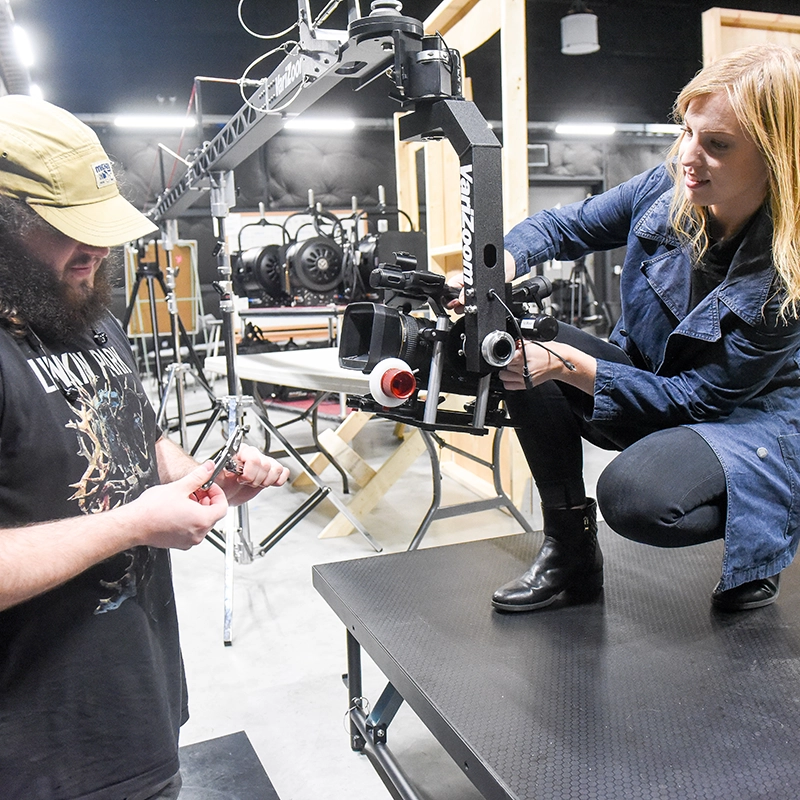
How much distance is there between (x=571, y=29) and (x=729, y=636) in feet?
23.8

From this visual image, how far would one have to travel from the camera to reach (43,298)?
948 mm

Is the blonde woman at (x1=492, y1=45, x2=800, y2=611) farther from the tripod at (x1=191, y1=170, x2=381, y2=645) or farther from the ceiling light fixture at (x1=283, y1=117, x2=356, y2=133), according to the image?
the ceiling light fixture at (x1=283, y1=117, x2=356, y2=133)

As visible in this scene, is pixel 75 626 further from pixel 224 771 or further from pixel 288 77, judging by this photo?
pixel 288 77

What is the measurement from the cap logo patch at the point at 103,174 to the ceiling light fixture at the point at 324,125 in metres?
8.88

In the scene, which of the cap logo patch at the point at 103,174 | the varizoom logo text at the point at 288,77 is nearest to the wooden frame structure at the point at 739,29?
the varizoom logo text at the point at 288,77

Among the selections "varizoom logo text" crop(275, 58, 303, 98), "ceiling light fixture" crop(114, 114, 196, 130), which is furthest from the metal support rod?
"ceiling light fixture" crop(114, 114, 196, 130)

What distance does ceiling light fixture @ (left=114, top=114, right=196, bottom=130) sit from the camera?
8.64 metres

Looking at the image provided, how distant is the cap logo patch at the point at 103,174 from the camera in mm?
994

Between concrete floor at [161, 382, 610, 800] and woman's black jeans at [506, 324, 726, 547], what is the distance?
0.65 m

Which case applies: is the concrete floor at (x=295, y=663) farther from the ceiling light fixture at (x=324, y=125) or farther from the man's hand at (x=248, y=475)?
the ceiling light fixture at (x=324, y=125)

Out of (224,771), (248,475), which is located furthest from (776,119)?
(224,771)

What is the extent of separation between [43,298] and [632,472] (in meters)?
1.02

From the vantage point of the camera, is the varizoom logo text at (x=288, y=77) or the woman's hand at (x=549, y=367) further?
the varizoom logo text at (x=288, y=77)

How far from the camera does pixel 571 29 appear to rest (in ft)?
23.9
